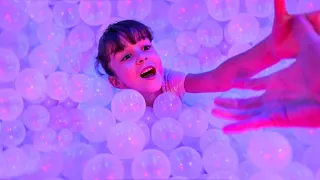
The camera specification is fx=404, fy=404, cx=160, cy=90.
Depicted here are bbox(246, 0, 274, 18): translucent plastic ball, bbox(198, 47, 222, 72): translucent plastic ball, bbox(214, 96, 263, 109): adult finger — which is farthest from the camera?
bbox(198, 47, 222, 72): translucent plastic ball

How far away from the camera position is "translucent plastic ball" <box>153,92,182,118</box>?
3.36 feet

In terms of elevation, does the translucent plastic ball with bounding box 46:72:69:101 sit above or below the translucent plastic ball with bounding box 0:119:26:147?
above

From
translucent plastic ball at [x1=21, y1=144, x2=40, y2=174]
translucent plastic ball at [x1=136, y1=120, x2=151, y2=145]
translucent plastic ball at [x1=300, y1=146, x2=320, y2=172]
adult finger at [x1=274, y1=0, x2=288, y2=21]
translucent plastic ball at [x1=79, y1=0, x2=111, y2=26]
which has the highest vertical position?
adult finger at [x1=274, y1=0, x2=288, y2=21]

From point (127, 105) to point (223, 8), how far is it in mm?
413

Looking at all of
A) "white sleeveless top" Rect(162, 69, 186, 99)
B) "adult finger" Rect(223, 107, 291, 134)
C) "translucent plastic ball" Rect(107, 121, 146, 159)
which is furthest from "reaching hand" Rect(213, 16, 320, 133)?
"white sleeveless top" Rect(162, 69, 186, 99)

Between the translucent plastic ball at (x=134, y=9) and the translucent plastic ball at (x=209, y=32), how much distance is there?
17cm

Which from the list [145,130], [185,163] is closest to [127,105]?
[145,130]

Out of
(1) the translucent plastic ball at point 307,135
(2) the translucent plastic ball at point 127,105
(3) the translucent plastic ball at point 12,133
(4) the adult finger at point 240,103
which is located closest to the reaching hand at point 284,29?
(4) the adult finger at point 240,103

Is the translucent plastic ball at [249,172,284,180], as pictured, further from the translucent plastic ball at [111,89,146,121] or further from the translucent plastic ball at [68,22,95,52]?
the translucent plastic ball at [68,22,95,52]

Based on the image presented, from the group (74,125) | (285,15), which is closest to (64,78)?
(74,125)

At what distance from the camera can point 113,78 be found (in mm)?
1261

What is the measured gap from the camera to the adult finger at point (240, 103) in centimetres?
83

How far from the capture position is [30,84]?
1064 mm

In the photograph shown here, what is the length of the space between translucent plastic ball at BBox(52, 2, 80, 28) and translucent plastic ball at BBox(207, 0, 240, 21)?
1.33 ft
